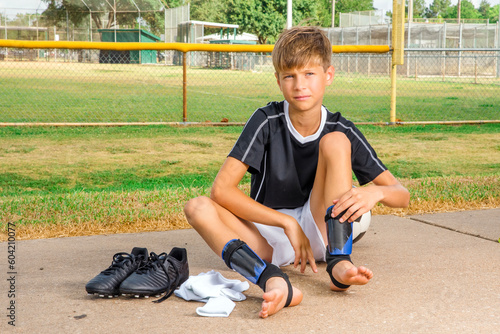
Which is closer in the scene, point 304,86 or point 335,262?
point 335,262

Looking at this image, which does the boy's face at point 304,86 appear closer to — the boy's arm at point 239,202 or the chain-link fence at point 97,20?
the boy's arm at point 239,202

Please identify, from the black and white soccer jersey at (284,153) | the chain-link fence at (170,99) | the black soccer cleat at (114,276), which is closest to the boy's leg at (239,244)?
the black and white soccer jersey at (284,153)

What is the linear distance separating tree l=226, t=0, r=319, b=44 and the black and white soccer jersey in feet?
182

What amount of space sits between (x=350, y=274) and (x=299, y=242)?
35 cm

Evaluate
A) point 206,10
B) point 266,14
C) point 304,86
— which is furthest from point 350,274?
point 206,10

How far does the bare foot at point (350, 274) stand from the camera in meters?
2.51

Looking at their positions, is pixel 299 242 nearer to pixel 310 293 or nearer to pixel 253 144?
pixel 310 293

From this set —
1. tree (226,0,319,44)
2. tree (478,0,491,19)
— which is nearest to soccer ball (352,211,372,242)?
tree (226,0,319,44)

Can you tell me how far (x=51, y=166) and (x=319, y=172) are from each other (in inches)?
190

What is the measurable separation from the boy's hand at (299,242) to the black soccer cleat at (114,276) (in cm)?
71

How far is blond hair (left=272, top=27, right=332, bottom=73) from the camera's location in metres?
2.88

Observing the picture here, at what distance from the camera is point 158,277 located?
2.68 m

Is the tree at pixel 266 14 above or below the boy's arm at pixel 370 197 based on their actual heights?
above

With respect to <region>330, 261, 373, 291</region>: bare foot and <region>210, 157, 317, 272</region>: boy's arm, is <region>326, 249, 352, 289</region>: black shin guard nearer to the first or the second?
<region>330, 261, 373, 291</region>: bare foot
